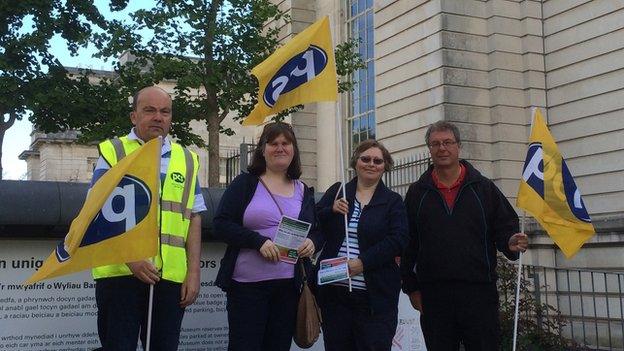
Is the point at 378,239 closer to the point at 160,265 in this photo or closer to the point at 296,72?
the point at 160,265

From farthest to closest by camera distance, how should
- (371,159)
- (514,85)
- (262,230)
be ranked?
(514,85) < (371,159) < (262,230)

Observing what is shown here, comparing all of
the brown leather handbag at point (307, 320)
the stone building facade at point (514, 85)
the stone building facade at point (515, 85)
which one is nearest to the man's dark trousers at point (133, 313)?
the brown leather handbag at point (307, 320)

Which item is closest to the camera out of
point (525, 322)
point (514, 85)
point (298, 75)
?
point (298, 75)

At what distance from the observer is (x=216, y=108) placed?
52.5ft

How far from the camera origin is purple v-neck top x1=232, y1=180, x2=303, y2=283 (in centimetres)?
471

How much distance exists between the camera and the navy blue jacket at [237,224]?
465cm

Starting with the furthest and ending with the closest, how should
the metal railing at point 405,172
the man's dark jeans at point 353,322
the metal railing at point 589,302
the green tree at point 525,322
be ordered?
the metal railing at point 405,172 < the metal railing at point 589,302 < the green tree at point 525,322 < the man's dark jeans at point 353,322

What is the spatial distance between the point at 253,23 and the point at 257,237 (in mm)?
11916

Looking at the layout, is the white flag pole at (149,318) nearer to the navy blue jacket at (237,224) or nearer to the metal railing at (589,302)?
the navy blue jacket at (237,224)

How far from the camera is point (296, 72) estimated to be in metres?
5.86

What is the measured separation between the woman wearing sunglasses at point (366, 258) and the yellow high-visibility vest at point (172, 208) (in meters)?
1.03

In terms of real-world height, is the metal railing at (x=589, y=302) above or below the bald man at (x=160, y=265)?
below

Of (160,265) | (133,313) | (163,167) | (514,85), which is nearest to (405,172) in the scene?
(514,85)

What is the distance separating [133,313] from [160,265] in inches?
12.2
